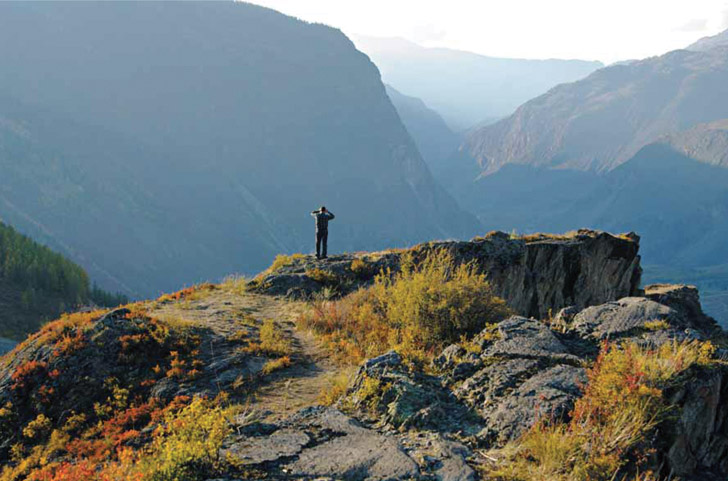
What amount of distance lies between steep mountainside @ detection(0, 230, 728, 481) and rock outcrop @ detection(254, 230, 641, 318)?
12.9 feet

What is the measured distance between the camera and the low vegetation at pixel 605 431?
521 cm

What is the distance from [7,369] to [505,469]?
10094mm

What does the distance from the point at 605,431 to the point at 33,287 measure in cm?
7532

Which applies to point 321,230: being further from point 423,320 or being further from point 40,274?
point 40,274

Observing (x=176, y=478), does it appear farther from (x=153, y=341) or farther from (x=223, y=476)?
(x=153, y=341)

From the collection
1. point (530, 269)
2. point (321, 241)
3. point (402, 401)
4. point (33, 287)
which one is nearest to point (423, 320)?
point (402, 401)

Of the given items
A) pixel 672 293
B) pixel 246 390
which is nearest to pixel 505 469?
pixel 246 390

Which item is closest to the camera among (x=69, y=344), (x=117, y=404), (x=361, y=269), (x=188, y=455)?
(x=188, y=455)

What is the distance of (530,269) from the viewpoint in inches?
822

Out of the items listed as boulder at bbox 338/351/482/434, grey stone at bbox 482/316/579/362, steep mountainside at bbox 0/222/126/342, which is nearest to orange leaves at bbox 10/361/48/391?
boulder at bbox 338/351/482/434

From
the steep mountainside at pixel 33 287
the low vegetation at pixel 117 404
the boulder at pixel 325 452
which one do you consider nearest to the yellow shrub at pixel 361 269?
the low vegetation at pixel 117 404

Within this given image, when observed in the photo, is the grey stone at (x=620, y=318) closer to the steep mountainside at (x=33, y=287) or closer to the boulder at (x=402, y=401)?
the boulder at (x=402, y=401)

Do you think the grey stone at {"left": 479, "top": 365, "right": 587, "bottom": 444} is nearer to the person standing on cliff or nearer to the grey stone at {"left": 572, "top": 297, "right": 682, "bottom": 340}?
the grey stone at {"left": 572, "top": 297, "right": 682, "bottom": 340}

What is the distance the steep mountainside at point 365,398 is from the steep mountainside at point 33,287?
1882 inches
